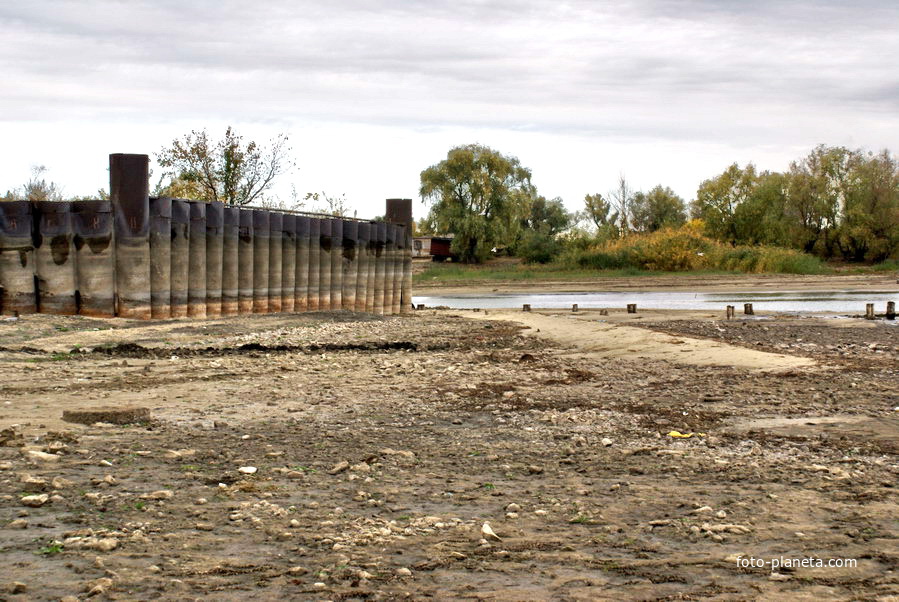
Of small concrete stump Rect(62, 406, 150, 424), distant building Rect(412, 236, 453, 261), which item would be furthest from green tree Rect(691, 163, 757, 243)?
small concrete stump Rect(62, 406, 150, 424)

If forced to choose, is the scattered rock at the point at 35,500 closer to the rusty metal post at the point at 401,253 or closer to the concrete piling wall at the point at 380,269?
the concrete piling wall at the point at 380,269

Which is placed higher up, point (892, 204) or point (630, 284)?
point (892, 204)

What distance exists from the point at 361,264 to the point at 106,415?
1834 cm

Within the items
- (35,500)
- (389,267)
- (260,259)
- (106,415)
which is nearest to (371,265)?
(389,267)

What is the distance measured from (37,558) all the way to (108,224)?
1363cm

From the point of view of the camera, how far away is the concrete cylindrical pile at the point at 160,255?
19.1 meters

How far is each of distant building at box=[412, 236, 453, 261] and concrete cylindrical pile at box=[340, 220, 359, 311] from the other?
170 feet

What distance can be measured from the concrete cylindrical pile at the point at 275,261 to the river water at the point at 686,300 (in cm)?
1585

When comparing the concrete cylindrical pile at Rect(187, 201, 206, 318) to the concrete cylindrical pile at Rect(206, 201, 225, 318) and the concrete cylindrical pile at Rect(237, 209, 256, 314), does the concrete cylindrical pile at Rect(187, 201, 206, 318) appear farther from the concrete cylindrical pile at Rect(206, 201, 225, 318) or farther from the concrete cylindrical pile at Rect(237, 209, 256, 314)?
the concrete cylindrical pile at Rect(237, 209, 256, 314)

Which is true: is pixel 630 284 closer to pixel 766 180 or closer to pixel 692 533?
pixel 766 180

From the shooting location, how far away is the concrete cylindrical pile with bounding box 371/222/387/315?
93.9 feet

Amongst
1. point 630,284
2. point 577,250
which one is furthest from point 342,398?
point 577,250

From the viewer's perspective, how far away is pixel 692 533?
6242 mm

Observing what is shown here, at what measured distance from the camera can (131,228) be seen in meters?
18.5
